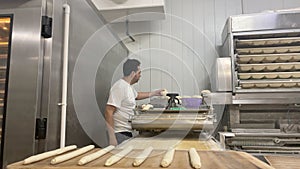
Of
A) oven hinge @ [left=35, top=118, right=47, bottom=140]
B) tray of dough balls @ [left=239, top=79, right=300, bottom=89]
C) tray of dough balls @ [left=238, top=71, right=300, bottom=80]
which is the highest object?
tray of dough balls @ [left=238, top=71, right=300, bottom=80]

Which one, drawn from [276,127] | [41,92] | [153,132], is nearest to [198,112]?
[153,132]

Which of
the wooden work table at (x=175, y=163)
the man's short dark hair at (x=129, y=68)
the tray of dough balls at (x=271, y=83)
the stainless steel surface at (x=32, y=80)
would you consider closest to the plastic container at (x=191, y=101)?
the tray of dough balls at (x=271, y=83)

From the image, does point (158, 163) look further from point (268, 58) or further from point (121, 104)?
point (268, 58)

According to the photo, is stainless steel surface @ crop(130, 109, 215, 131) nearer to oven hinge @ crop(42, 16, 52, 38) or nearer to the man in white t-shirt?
the man in white t-shirt

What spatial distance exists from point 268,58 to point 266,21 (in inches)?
13.9

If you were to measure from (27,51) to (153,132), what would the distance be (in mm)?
1056

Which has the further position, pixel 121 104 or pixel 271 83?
pixel 271 83

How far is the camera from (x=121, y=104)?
2.00m

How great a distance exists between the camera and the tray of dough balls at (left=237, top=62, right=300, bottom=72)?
213 centimetres

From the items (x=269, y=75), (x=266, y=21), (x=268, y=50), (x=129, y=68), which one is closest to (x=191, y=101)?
(x=129, y=68)

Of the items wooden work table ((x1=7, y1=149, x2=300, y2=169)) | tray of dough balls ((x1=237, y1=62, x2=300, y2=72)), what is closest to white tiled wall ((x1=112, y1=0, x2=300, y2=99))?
tray of dough balls ((x1=237, y1=62, x2=300, y2=72))

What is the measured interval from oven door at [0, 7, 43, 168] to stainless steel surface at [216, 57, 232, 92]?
166cm

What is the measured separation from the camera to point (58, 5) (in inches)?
50.2

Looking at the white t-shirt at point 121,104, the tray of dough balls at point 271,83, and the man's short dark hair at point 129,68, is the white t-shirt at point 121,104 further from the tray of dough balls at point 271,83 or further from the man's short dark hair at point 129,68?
the tray of dough balls at point 271,83
